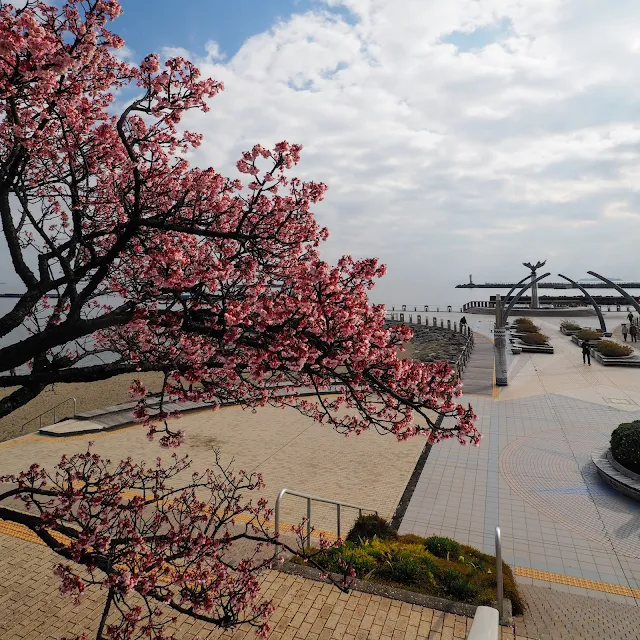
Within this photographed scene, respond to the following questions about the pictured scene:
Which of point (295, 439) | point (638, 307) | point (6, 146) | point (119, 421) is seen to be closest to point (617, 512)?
point (295, 439)

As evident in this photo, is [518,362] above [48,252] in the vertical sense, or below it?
below

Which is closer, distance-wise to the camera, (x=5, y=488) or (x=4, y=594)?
(x=4, y=594)

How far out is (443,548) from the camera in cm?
816

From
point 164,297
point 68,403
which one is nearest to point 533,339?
point 68,403

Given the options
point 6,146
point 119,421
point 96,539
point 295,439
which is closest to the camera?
point 96,539

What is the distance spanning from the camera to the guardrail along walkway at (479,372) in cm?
2150

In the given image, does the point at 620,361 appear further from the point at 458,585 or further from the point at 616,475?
the point at 458,585

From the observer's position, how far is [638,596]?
7297 millimetres

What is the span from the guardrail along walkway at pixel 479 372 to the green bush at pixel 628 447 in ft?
28.3

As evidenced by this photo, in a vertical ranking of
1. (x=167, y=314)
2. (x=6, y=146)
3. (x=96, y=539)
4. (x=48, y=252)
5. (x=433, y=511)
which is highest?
(x=6, y=146)

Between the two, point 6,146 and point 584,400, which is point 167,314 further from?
point 584,400

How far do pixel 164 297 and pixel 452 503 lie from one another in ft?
28.0

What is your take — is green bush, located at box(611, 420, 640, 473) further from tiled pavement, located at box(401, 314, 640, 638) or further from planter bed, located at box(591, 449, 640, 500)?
tiled pavement, located at box(401, 314, 640, 638)

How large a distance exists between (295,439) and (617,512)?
896 cm
